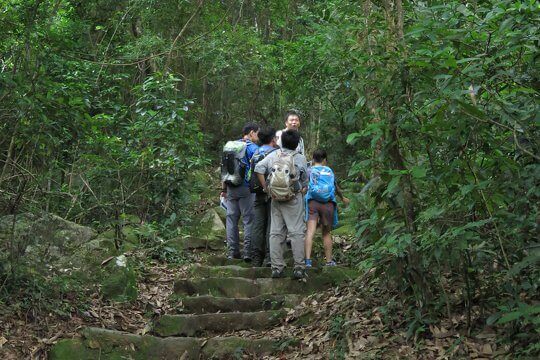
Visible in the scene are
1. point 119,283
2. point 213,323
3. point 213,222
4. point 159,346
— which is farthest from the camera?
point 213,222

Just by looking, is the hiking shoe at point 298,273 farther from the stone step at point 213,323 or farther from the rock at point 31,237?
the rock at point 31,237

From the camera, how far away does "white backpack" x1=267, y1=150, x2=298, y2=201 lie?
7.65m

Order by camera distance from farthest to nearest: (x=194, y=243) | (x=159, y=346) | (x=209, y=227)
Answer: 1. (x=209, y=227)
2. (x=194, y=243)
3. (x=159, y=346)

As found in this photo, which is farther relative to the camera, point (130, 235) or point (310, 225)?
point (130, 235)

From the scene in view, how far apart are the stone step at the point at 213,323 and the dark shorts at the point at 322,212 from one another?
181 centimetres

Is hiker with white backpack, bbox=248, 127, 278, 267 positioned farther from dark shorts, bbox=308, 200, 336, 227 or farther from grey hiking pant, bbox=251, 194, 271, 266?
dark shorts, bbox=308, 200, 336, 227

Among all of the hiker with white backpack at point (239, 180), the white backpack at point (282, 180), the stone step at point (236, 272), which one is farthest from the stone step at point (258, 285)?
the hiker with white backpack at point (239, 180)

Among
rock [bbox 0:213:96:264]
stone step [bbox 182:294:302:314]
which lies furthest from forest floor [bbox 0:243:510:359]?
rock [bbox 0:213:96:264]

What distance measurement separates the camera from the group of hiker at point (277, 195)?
306 inches

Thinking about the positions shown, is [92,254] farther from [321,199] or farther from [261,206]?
[321,199]

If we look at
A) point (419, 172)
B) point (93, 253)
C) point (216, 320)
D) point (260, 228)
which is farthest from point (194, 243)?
point (419, 172)

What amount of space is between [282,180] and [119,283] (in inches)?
89.6

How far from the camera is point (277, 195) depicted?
301 inches

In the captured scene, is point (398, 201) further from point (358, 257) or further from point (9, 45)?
point (9, 45)
